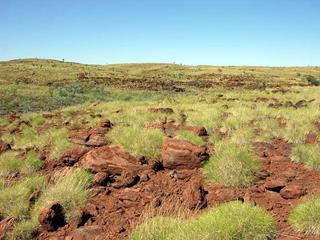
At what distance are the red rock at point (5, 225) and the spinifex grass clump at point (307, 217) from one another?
4.40 metres

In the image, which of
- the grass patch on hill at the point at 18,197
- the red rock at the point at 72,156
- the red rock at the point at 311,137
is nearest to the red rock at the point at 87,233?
the grass patch on hill at the point at 18,197

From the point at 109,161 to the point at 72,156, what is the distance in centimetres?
130

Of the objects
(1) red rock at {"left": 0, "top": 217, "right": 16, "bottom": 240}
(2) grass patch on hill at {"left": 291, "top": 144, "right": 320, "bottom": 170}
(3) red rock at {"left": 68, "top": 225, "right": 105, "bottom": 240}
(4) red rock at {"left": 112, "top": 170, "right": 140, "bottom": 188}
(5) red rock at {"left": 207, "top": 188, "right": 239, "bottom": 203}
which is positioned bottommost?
(1) red rock at {"left": 0, "top": 217, "right": 16, "bottom": 240}

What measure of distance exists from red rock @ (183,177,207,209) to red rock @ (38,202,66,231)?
6.79 ft

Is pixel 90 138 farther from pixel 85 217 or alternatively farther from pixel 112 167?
pixel 85 217

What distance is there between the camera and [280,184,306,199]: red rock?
7.42 m

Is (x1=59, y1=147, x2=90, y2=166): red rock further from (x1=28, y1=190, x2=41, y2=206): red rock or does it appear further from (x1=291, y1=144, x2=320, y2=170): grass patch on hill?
(x1=291, y1=144, x2=320, y2=170): grass patch on hill

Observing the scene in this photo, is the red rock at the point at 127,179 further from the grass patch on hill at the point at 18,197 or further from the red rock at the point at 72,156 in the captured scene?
the red rock at the point at 72,156

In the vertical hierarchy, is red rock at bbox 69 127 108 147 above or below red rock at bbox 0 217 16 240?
above

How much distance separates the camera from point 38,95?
30938mm

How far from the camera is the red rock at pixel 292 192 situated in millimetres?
7422

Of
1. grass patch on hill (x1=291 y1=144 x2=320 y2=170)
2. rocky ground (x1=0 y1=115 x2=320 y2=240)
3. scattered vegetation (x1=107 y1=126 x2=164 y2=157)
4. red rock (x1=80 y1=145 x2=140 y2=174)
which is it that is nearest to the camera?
rocky ground (x1=0 y1=115 x2=320 y2=240)

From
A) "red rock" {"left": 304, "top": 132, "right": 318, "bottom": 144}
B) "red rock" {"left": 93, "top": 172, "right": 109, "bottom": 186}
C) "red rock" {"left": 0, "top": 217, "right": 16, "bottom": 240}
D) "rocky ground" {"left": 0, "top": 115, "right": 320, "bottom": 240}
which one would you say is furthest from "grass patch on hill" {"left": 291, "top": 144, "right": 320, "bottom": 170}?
"red rock" {"left": 0, "top": 217, "right": 16, "bottom": 240}

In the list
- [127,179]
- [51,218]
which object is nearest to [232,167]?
[127,179]
